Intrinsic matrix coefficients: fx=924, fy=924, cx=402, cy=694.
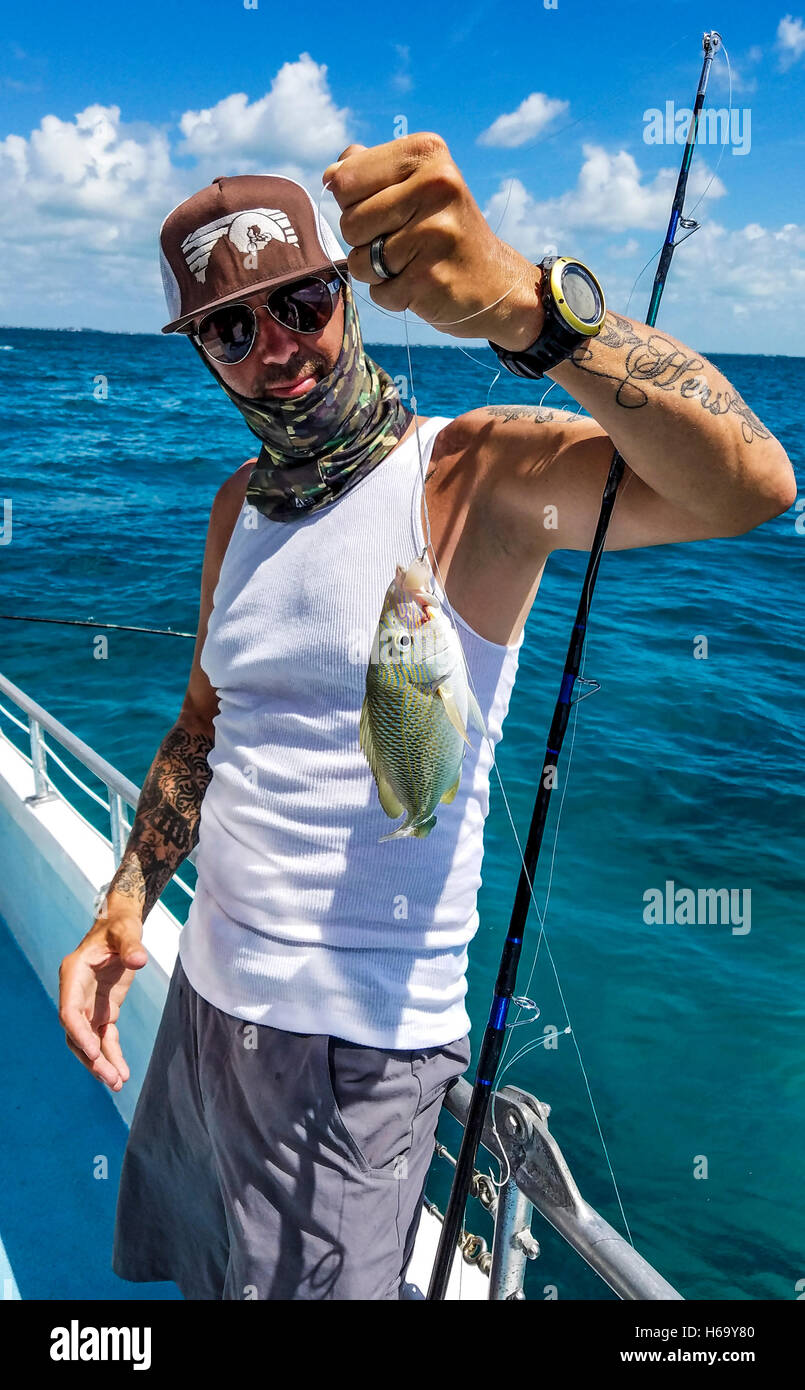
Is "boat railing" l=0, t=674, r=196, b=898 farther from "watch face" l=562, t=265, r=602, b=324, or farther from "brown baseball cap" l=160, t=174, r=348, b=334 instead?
"watch face" l=562, t=265, r=602, b=324

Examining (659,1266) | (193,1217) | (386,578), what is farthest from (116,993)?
(659,1266)

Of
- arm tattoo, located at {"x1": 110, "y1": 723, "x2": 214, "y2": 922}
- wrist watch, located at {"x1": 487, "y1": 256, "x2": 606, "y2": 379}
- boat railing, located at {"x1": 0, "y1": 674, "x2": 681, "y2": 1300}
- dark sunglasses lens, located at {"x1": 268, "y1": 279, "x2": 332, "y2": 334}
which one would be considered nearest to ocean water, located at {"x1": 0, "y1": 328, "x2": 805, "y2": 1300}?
boat railing, located at {"x1": 0, "y1": 674, "x2": 681, "y2": 1300}

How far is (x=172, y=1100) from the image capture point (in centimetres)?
179

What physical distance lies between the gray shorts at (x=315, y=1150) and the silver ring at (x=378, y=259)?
3.70 feet

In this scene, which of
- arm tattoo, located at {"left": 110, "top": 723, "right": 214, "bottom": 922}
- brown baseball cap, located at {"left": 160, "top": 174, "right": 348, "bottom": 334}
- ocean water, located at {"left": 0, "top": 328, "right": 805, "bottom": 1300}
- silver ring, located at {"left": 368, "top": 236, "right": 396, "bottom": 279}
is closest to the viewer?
silver ring, located at {"left": 368, "top": 236, "right": 396, "bottom": 279}

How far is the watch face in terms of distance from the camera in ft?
3.76

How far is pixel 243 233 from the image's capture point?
1.65 metres

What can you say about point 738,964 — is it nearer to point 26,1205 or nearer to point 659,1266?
point 659,1266

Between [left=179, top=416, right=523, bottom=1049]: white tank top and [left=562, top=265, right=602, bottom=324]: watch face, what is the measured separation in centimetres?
51

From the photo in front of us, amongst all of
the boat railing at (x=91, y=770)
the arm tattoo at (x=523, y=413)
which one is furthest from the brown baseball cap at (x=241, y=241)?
the boat railing at (x=91, y=770)

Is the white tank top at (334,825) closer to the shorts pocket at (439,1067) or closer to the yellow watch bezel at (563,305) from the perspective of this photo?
the shorts pocket at (439,1067)

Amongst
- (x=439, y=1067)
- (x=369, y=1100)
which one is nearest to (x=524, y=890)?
(x=439, y=1067)

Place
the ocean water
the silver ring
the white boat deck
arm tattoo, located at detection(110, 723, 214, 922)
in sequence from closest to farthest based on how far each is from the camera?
the silver ring, arm tattoo, located at detection(110, 723, 214, 922), the white boat deck, the ocean water

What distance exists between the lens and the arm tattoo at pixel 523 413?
1.51 m
